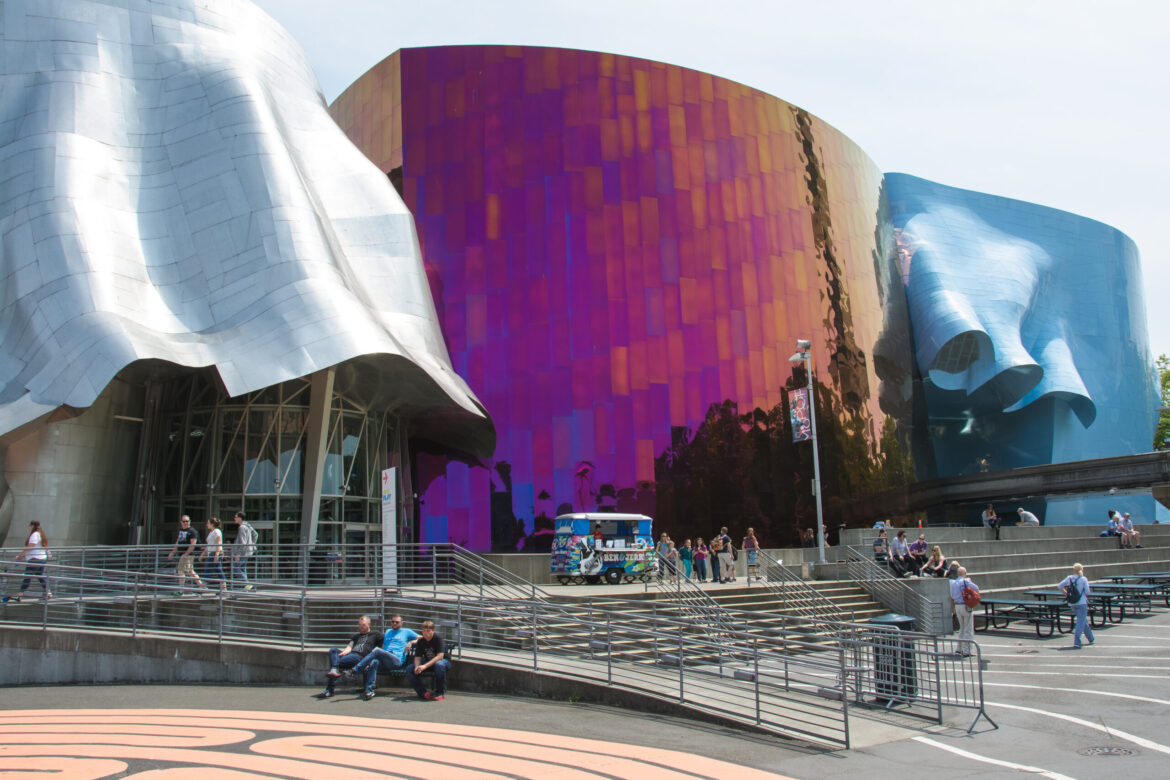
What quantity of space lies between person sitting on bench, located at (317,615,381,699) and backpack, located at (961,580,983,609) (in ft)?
33.6

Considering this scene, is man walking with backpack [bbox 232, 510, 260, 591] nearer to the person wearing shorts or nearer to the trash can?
the person wearing shorts

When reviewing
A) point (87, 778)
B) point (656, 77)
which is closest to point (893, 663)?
point (87, 778)

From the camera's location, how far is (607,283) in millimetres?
34000

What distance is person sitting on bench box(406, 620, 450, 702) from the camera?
12.6 meters

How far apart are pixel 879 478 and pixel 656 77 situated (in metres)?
19.9

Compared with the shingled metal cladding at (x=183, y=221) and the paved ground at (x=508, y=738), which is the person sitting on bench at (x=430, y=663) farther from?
the shingled metal cladding at (x=183, y=221)

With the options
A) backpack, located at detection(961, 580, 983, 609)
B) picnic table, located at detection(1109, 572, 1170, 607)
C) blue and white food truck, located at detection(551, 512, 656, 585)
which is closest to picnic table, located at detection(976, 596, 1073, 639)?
backpack, located at detection(961, 580, 983, 609)

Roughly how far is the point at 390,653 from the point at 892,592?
13.5 meters

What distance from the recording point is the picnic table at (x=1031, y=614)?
19.6m

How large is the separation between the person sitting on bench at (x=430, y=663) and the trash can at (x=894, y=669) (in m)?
5.77

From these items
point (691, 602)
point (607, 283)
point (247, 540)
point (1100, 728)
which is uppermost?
point (607, 283)

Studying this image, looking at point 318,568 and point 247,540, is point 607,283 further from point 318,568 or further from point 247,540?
point 247,540

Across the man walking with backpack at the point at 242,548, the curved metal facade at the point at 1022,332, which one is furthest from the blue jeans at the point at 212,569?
the curved metal facade at the point at 1022,332

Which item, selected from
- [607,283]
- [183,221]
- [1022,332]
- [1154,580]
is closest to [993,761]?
[1154,580]
